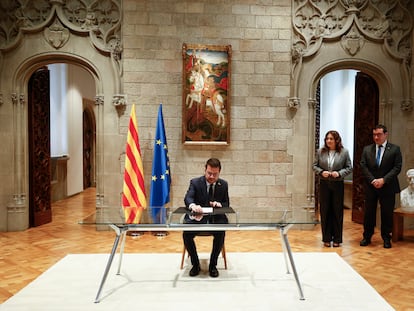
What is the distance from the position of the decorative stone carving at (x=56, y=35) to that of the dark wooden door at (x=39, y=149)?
85cm

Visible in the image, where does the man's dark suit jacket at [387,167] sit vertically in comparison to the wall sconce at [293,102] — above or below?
below

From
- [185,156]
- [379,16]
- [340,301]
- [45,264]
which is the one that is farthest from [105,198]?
[379,16]

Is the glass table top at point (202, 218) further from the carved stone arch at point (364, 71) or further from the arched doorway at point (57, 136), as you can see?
the arched doorway at point (57, 136)

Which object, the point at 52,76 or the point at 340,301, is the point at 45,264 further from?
the point at 52,76

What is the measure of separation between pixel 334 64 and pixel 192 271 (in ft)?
15.5

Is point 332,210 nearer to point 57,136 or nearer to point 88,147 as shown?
point 57,136

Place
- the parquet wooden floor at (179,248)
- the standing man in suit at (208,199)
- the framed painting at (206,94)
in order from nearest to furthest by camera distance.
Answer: the standing man in suit at (208,199) < the parquet wooden floor at (179,248) < the framed painting at (206,94)

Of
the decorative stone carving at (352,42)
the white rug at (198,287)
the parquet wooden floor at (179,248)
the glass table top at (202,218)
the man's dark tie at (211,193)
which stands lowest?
the parquet wooden floor at (179,248)

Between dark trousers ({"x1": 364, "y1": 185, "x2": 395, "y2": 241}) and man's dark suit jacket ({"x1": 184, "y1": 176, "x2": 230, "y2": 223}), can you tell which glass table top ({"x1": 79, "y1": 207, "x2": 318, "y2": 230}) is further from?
dark trousers ({"x1": 364, "y1": 185, "x2": 395, "y2": 241})

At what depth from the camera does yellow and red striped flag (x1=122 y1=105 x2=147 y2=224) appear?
6.05m

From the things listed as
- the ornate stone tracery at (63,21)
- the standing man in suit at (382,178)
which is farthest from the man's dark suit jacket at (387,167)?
the ornate stone tracery at (63,21)

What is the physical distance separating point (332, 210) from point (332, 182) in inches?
17.6

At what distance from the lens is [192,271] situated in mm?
4184

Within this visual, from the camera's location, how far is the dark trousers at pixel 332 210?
561cm
